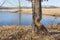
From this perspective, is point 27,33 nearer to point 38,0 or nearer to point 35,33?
point 35,33

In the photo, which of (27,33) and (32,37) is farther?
(27,33)

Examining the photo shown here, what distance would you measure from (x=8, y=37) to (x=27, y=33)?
35.0 inches

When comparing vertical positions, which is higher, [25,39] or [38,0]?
[38,0]

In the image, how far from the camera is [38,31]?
858 cm

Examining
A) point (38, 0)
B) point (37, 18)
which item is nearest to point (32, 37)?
point (37, 18)

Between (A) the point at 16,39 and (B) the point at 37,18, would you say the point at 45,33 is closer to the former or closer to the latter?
(B) the point at 37,18

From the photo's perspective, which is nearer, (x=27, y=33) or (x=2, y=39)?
(x=2, y=39)

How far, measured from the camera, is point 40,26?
8492 mm

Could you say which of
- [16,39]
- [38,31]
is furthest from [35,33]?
[16,39]

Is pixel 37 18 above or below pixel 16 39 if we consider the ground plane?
above

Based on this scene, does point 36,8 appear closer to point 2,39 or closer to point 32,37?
point 32,37

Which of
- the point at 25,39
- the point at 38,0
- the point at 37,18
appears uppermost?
the point at 38,0

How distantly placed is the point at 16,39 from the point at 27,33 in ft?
2.66

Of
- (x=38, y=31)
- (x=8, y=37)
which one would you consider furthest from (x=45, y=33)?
(x=8, y=37)
